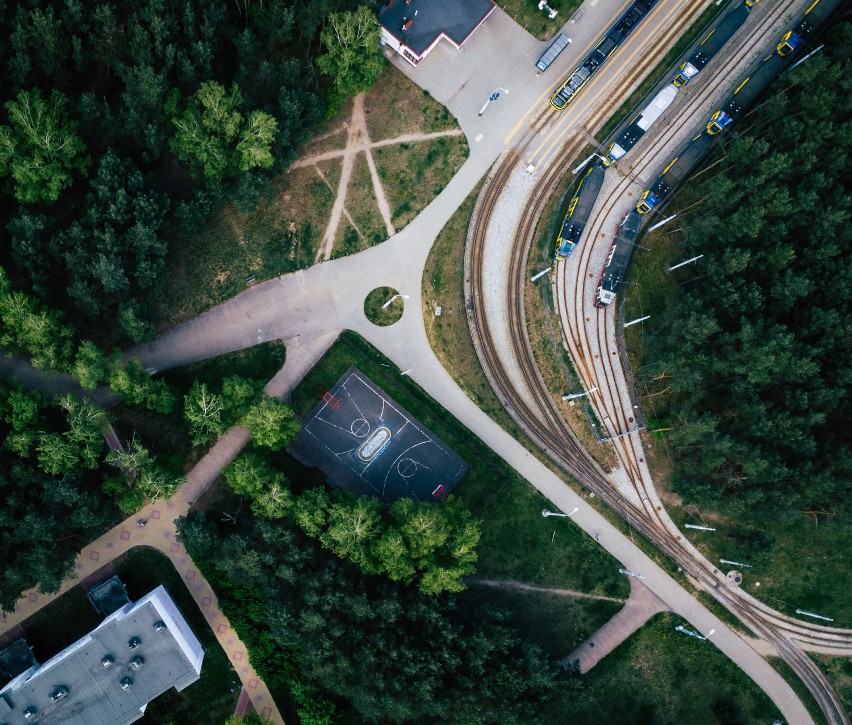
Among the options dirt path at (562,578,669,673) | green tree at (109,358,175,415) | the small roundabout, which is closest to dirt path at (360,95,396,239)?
the small roundabout

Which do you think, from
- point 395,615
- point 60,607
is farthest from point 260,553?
point 60,607

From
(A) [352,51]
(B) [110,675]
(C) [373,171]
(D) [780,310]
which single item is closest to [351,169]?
(C) [373,171]

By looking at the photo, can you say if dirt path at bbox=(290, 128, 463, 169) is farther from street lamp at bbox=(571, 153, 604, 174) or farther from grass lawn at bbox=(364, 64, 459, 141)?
street lamp at bbox=(571, 153, 604, 174)

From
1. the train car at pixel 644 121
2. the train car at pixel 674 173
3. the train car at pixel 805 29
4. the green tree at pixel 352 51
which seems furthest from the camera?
the train car at pixel 644 121

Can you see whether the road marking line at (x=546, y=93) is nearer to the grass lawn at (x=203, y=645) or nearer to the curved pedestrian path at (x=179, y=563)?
the curved pedestrian path at (x=179, y=563)

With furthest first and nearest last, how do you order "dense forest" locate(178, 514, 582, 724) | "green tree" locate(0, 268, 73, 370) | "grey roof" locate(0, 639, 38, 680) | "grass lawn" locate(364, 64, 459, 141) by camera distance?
"grass lawn" locate(364, 64, 459, 141), "grey roof" locate(0, 639, 38, 680), "dense forest" locate(178, 514, 582, 724), "green tree" locate(0, 268, 73, 370)

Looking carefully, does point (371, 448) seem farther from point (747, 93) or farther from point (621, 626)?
point (747, 93)

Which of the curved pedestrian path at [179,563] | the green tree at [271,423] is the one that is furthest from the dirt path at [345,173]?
the curved pedestrian path at [179,563]
